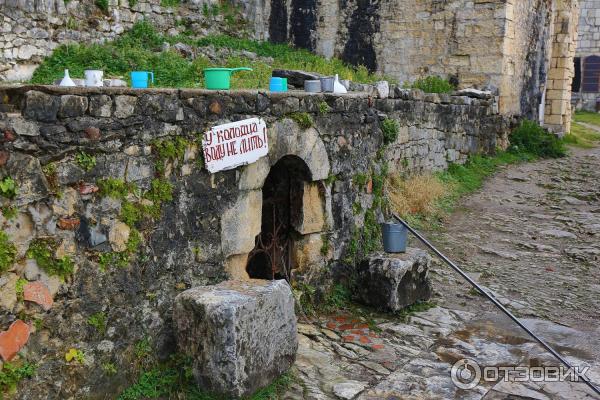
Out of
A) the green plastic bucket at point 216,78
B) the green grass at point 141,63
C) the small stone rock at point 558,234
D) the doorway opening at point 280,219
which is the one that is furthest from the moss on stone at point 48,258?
the small stone rock at point 558,234

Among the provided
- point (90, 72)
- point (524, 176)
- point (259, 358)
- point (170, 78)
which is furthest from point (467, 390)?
point (524, 176)

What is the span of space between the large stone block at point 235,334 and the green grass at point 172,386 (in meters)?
0.05

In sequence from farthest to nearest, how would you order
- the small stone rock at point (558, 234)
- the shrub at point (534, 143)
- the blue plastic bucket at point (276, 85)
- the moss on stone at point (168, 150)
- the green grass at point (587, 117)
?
1. the green grass at point (587, 117)
2. the shrub at point (534, 143)
3. the small stone rock at point (558, 234)
4. the blue plastic bucket at point (276, 85)
5. the moss on stone at point (168, 150)

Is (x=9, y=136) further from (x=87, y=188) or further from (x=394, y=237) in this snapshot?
(x=394, y=237)

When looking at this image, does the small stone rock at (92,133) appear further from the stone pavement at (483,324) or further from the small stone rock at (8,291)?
the stone pavement at (483,324)

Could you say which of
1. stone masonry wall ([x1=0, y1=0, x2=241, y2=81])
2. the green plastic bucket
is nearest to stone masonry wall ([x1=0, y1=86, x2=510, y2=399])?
the green plastic bucket

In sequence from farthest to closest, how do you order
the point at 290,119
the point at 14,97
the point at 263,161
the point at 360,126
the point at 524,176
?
1. the point at 524,176
2. the point at 360,126
3. the point at 290,119
4. the point at 263,161
5. the point at 14,97

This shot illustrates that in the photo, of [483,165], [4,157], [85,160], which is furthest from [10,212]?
[483,165]

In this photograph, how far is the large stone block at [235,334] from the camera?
373 cm

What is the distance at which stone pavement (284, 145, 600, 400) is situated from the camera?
4.33 metres

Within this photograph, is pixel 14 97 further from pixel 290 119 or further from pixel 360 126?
pixel 360 126

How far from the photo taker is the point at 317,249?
5590 mm

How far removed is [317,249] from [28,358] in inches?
112

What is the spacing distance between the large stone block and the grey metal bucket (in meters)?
1.93
